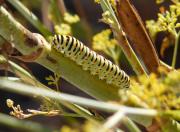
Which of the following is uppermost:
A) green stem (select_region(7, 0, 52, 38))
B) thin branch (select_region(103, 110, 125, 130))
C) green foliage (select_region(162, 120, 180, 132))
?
green stem (select_region(7, 0, 52, 38))

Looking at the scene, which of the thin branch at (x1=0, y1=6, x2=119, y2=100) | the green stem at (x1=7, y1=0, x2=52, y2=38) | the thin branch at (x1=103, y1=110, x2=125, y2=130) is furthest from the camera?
the green stem at (x1=7, y1=0, x2=52, y2=38)

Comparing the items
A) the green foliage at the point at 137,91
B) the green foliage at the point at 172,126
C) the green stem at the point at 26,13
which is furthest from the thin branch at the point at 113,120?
the green stem at the point at 26,13

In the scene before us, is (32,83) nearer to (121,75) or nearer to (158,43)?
(121,75)

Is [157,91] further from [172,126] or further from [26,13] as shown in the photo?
[26,13]

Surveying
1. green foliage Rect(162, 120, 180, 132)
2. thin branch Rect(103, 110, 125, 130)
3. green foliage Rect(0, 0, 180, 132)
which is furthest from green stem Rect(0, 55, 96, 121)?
thin branch Rect(103, 110, 125, 130)

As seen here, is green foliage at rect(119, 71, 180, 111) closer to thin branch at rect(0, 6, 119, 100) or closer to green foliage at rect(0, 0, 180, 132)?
green foliage at rect(0, 0, 180, 132)

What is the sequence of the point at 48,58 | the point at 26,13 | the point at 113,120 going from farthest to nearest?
the point at 26,13 → the point at 48,58 → the point at 113,120

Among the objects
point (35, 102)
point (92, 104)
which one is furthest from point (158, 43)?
point (92, 104)

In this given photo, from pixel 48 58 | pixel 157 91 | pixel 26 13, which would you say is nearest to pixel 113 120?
pixel 157 91

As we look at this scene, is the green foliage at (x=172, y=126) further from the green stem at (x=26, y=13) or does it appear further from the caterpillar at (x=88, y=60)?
the green stem at (x=26, y=13)
